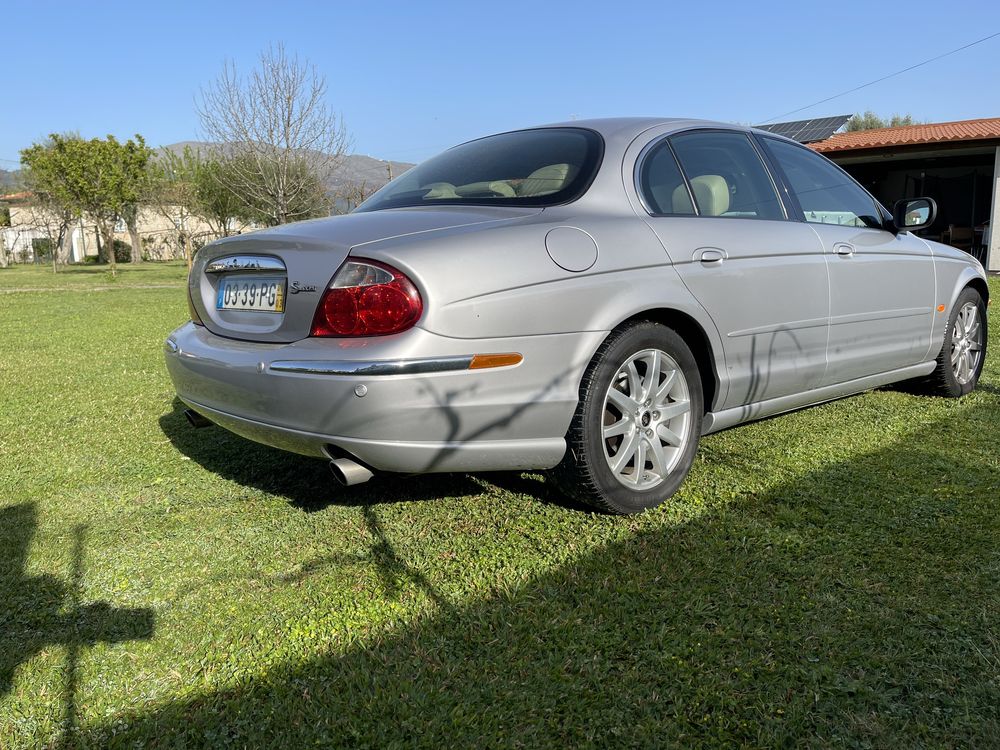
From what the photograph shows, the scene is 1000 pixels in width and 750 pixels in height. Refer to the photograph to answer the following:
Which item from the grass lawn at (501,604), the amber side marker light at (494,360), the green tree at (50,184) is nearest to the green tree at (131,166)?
the green tree at (50,184)

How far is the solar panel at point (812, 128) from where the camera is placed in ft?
62.9

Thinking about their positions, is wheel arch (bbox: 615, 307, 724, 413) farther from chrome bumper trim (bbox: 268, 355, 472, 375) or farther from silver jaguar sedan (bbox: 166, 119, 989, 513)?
chrome bumper trim (bbox: 268, 355, 472, 375)

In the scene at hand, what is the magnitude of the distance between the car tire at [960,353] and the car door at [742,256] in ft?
4.77

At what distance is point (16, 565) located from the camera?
2.61 metres

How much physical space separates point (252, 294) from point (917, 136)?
1891 cm

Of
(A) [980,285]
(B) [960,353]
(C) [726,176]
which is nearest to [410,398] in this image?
(C) [726,176]

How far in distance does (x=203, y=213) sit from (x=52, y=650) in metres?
39.4

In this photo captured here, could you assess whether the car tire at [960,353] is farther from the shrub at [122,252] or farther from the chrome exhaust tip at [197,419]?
the shrub at [122,252]

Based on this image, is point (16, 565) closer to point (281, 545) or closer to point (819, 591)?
point (281, 545)

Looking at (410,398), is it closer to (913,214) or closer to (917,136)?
(913,214)

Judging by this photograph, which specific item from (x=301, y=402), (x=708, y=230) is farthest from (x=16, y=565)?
(x=708, y=230)

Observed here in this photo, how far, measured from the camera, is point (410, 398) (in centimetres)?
240

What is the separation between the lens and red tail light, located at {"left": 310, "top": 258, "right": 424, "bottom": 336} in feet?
7.90

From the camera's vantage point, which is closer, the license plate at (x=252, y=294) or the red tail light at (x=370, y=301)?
the red tail light at (x=370, y=301)
